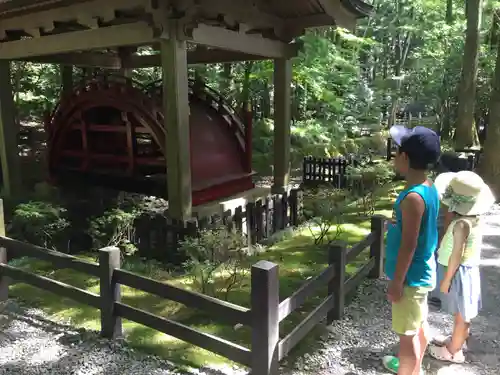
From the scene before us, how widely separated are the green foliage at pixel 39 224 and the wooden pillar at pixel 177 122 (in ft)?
6.48

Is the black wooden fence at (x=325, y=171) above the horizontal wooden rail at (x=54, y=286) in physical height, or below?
above

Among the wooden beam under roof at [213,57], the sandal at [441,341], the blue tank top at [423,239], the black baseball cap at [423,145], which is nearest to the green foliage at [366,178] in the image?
the wooden beam under roof at [213,57]

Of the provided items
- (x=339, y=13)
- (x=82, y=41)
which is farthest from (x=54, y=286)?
(x=339, y=13)

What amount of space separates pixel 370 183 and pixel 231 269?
647 centimetres

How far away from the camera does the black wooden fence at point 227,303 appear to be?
3051 mm

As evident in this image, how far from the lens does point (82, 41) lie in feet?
23.4

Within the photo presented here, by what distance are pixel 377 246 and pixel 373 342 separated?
61.8 inches

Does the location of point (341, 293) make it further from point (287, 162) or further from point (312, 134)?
point (312, 134)

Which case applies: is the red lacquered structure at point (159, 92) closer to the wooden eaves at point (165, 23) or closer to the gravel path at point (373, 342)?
the wooden eaves at point (165, 23)

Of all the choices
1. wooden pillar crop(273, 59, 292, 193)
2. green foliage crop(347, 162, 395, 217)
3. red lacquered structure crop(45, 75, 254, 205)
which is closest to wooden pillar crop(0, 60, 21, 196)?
red lacquered structure crop(45, 75, 254, 205)

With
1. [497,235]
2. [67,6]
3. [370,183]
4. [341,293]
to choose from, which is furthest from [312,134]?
[341,293]

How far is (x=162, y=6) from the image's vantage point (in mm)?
5770

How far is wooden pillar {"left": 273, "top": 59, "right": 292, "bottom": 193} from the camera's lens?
8.55 m

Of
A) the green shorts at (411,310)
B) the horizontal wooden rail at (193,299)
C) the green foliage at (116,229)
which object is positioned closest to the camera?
the green shorts at (411,310)
